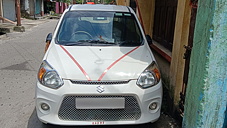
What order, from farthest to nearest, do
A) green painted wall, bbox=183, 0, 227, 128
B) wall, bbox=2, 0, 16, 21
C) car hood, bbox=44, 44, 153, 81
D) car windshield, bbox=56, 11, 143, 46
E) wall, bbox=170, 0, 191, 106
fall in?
wall, bbox=2, 0, 16, 21, car windshield, bbox=56, 11, 143, 46, wall, bbox=170, 0, 191, 106, car hood, bbox=44, 44, 153, 81, green painted wall, bbox=183, 0, 227, 128

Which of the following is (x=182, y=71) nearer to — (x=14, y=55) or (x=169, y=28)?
(x=169, y=28)

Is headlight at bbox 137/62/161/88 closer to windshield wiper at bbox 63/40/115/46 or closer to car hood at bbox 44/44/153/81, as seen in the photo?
car hood at bbox 44/44/153/81

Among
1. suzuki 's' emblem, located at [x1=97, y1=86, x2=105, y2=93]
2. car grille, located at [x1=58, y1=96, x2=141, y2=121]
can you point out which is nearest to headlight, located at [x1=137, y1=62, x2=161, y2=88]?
car grille, located at [x1=58, y1=96, x2=141, y2=121]

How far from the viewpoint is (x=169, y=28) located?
4.99m

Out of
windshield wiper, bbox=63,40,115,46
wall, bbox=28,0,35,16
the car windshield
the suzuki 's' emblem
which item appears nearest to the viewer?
the suzuki 's' emblem

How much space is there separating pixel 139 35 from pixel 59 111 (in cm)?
194

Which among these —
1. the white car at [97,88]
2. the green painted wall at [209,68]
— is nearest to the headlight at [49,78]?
the white car at [97,88]

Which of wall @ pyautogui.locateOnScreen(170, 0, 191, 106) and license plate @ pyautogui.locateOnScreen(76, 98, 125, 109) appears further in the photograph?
wall @ pyautogui.locateOnScreen(170, 0, 191, 106)

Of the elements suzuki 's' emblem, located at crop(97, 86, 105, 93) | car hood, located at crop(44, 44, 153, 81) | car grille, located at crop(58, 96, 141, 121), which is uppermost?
car hood, located at crop(44, 44, 153, 81)

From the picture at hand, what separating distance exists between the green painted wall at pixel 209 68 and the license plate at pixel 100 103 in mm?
847

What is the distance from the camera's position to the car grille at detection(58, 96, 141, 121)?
2.73 meters

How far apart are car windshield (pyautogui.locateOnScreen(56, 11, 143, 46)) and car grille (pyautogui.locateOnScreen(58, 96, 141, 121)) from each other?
114 centimetres

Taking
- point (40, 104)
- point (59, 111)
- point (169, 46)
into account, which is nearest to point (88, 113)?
point (59, 111)

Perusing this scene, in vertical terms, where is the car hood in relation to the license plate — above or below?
above
